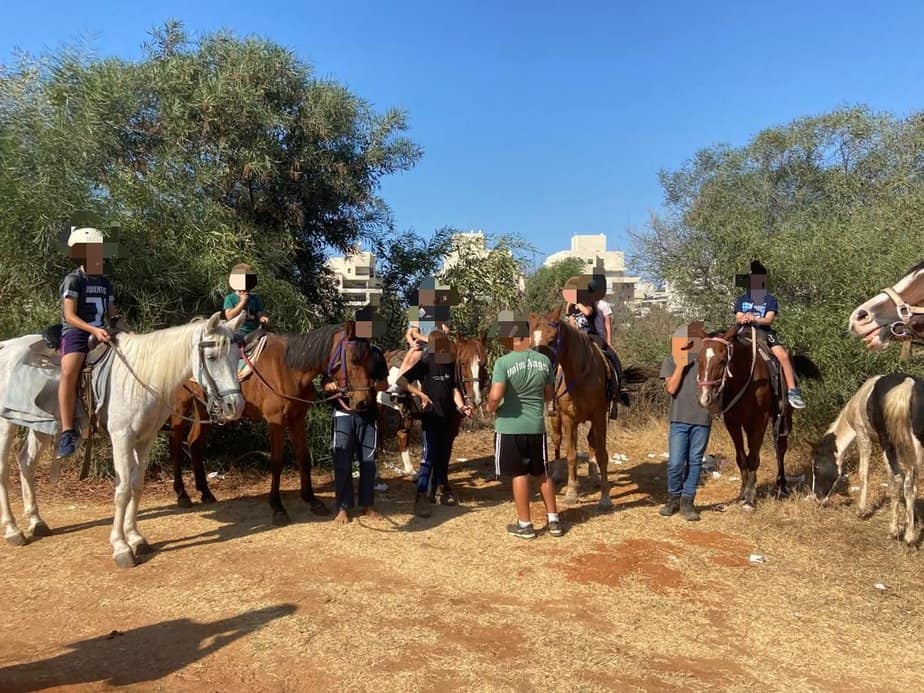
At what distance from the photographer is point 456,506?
7.66 m

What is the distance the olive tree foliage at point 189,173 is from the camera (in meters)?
8.48

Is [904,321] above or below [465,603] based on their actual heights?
above

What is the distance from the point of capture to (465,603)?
15.8 feet

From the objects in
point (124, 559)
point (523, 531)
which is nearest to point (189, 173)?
point (124, 559)

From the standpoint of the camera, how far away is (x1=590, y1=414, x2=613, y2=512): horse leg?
7.45m

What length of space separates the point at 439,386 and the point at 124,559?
365cm

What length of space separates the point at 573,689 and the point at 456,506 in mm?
4121

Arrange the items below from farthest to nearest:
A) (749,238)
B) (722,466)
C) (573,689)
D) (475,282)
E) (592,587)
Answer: (475,282) < (749,238) < (722,466) < (592,587) < (573,689)

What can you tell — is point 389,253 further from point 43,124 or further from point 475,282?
point 43,124

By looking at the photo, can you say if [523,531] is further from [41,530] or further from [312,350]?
[41,530]

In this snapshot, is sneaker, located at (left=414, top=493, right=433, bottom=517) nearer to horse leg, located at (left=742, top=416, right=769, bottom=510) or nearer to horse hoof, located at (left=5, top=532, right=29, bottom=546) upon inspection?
horse leg, located at (left=742, top=416, right=769, bottom=510)

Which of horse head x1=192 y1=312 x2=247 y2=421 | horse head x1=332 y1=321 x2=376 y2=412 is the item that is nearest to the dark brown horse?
horse head x1=332 y1=321 x2=376 y2=412

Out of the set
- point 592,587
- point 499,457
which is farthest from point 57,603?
point 592,587

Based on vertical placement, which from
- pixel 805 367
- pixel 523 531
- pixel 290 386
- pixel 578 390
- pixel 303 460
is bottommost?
pixel 523 531
